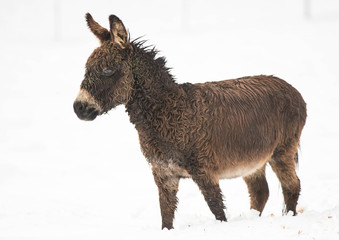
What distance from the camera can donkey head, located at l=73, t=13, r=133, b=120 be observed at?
425cm

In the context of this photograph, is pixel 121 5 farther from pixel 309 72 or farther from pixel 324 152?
pixel 324 152

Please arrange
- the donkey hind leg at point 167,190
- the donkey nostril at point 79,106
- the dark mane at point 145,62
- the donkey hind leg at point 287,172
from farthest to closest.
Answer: the donkey hind leg at point 287,172 → the donkey hind leg at point 167,190 → the dark mane at point 145,62 → the donkey nostril at point 79,106

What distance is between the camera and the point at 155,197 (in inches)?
365

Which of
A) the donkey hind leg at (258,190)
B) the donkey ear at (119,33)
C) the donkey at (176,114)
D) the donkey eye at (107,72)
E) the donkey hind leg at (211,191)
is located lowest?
the donkey hind leg at (258,190)

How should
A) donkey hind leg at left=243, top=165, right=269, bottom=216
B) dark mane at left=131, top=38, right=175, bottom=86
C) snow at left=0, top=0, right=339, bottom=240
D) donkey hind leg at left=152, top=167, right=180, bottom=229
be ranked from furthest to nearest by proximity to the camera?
donkey hind leg at left=243, top=165, right=269, bottom=216, snow at left=0, top=0, right=339, bottom=240, donkey hind leg at left=152, top=167, right=180, bottom=229, dark mane at left=131, top=38, right=175, bottom=86

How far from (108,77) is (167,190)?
1542mm

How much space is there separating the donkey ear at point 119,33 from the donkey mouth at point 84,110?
75 cm

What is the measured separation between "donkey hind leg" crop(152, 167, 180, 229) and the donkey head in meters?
0.98

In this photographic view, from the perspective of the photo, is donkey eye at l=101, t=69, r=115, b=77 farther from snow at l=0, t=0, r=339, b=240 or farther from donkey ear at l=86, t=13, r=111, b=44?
snow at l=0, t=0, r=339, b=240

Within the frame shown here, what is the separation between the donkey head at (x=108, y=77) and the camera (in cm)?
425

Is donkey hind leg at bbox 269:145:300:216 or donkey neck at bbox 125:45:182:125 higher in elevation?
donkey neck at bbox 125:45:182:125

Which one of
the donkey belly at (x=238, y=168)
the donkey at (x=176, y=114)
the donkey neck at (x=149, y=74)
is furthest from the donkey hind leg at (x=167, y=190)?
the donkey neck at (x=149, y=74)

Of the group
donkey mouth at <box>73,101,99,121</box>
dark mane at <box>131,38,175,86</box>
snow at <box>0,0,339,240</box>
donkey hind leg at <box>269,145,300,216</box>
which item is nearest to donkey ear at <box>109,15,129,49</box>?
dark mane at <box>131,38,175,86</box>

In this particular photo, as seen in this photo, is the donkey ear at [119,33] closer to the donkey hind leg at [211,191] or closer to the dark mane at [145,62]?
the dark mane at [145,62]
